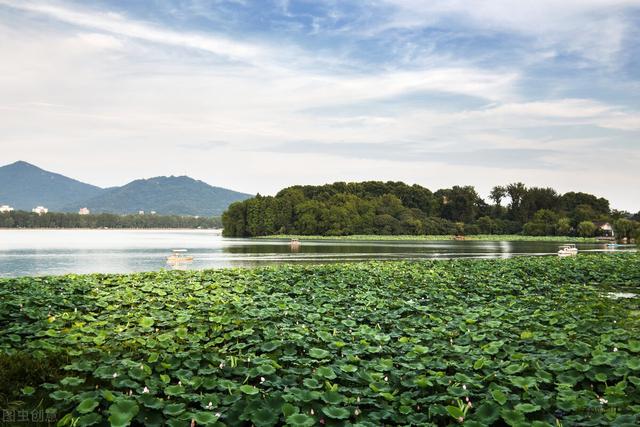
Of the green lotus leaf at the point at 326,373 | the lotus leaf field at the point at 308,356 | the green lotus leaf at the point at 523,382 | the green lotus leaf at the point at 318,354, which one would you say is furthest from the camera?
the green lotus leaf at the point at 318,354

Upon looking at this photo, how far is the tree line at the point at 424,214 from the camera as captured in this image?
116 meters

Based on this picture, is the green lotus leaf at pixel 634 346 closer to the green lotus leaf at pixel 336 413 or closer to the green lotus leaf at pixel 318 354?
the green lotus leaf at pixel 318 354

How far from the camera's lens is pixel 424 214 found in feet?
427

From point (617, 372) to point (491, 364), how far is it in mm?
1302

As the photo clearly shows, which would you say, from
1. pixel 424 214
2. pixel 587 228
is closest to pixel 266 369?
pixel 587 228

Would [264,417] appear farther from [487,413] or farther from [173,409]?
[487,413]

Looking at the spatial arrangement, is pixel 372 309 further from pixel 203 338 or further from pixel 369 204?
pixel 369 204

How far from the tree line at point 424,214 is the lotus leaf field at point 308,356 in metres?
104

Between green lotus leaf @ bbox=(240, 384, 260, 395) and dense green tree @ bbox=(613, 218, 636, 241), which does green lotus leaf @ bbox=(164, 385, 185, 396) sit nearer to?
green lotus leaf @ bbox=(240, 384, 260, 395)

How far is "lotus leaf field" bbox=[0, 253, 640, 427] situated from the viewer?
4.59 metres

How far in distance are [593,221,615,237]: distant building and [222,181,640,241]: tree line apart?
1.62 m

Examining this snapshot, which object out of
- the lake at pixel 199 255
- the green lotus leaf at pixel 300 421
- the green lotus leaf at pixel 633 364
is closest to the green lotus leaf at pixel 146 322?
the green lotus leaf at pixel 300 421

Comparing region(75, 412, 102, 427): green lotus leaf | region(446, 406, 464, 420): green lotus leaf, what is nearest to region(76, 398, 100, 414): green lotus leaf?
region(75, 412, 102, 427): green lotus leaf

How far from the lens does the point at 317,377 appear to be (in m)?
5.62
